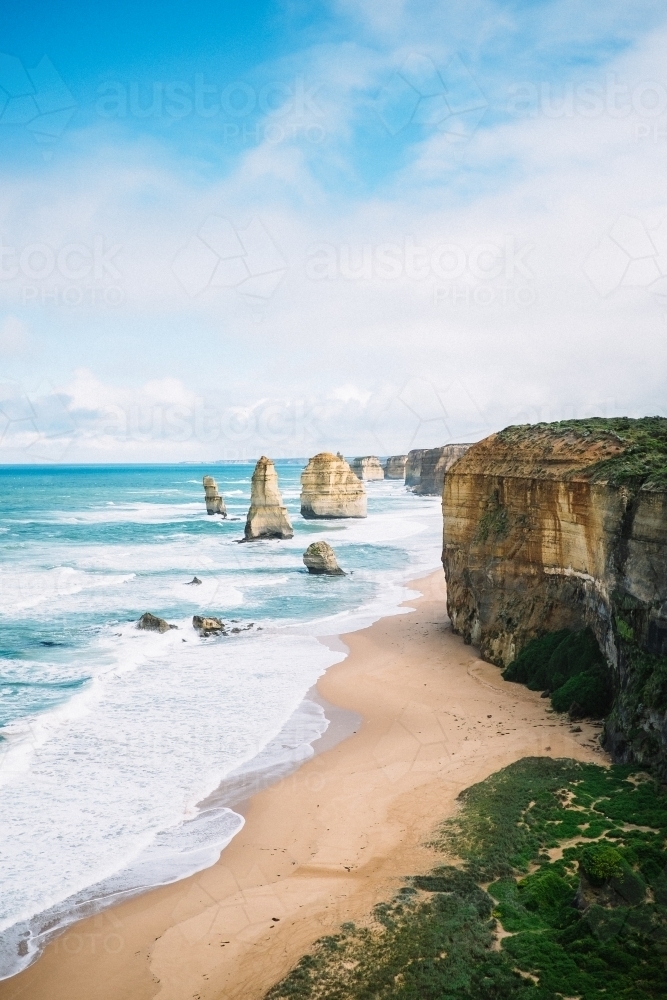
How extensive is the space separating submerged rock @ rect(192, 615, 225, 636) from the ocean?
1.10 feet

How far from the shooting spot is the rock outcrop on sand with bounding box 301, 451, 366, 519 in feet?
224

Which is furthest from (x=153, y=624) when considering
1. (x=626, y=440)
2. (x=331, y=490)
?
(x=331, y=490)

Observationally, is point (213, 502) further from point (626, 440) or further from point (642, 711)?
point (642, 711)

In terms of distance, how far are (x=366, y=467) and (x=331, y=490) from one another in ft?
266

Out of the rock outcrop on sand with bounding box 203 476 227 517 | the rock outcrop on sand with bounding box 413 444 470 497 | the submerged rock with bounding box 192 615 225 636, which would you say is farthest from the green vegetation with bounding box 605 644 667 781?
the rock outcrop on sand with bounding box 413 444 470 497

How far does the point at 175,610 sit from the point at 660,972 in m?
26.9

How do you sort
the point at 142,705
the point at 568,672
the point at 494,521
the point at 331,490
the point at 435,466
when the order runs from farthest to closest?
1. the point at 435,466
2. the point at 331,490
3. the point at 494,521
4. the point at 142,705
5. the point at 568,672

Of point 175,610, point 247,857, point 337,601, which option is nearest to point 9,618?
point 175,610

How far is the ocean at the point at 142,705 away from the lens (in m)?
12.1

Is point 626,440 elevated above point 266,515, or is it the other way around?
point 626,440

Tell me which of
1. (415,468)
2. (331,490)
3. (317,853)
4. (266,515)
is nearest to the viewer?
(317,853)

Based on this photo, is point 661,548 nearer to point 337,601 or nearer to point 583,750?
point 583,750

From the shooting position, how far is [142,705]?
19766mm

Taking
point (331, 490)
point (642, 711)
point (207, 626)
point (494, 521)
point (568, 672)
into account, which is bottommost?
point (207, 626)
